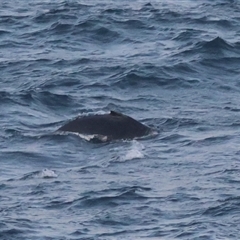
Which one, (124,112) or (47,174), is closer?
(47,174)

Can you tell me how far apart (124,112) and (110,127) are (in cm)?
253

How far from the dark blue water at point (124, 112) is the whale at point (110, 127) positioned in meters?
0.31

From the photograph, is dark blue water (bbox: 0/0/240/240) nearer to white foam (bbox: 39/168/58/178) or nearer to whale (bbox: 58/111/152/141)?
white foam (bbox: 39/168/58/178)

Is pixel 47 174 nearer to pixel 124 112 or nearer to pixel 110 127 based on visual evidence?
pixel 110 127

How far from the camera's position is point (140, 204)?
20.2 m

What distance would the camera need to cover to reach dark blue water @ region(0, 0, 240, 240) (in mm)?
19688

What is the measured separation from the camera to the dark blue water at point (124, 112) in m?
19.7

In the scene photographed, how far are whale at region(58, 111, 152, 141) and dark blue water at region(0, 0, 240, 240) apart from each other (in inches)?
12.3

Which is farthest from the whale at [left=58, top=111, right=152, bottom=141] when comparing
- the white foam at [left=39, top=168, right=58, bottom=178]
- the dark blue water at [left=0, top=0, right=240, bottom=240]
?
the white foam at [left=39, top=168, right=58, bottom=178]

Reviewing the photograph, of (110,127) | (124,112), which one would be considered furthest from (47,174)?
(124,112)

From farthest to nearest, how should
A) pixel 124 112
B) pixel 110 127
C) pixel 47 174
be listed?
1. pixel 124 112
2. pixel 110 127
3. pixel 47 174

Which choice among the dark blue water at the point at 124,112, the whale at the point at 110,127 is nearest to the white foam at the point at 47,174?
the dark blue water at the point at 124,112

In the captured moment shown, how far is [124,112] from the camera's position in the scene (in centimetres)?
2756

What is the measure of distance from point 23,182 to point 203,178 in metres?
3.38
